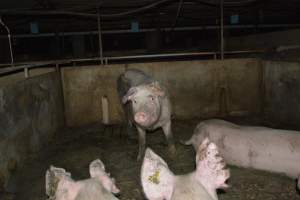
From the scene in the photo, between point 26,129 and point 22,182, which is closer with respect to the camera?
point 22,182

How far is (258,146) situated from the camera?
146 inches

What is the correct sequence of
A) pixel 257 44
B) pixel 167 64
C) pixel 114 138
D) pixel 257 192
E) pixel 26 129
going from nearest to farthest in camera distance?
pixel 257 192
pixel 26 129
pixel 114 138
pixel 167 64
pixel 257 44

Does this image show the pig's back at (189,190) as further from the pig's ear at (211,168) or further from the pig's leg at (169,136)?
the pig's leg at (169,136)

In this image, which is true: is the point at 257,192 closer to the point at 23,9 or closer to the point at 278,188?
the point at 278,188

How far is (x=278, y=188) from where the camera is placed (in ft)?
11.5

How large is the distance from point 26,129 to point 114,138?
1535mm

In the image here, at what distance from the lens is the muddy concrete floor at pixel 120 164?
139 inches

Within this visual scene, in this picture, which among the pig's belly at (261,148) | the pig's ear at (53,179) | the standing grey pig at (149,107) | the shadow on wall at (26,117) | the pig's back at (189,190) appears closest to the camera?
the pig's back at (189,190)

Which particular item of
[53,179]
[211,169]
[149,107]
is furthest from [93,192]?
[149,107]

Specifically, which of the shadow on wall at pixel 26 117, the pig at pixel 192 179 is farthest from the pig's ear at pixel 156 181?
the shadow on wall at pixel 26 117

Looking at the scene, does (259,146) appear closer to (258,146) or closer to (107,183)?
(258,146)

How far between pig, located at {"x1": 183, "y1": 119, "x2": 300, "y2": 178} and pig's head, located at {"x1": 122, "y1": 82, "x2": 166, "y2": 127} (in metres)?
0.72

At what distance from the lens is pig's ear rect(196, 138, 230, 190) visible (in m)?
1.39

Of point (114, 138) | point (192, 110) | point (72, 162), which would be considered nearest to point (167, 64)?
point (192, 110)
